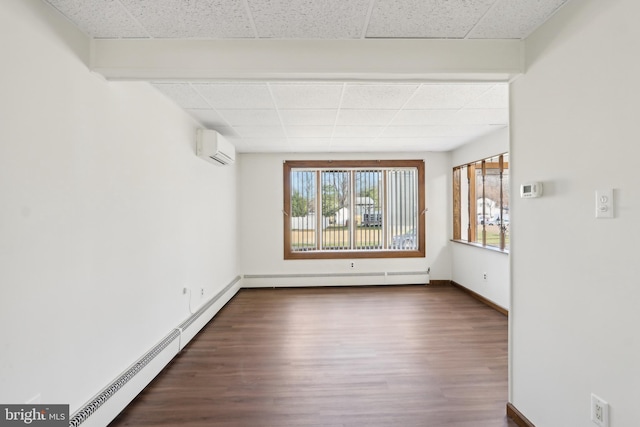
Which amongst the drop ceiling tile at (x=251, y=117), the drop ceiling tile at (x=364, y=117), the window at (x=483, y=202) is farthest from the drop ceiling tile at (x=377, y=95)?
the window at (x=483, y=202)

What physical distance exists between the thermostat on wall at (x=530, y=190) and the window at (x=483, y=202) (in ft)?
7.89

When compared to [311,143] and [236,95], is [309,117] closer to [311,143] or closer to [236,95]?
[236,95]

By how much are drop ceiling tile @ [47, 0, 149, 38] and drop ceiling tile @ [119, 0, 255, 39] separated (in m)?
0.06

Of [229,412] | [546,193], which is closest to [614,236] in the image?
[546,193]

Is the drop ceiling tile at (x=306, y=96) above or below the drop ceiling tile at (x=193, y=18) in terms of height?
below

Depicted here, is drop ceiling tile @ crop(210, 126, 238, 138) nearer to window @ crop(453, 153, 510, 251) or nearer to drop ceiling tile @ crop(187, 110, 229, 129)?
drop ceiling tile @ crop(187, 110, 229, 129)

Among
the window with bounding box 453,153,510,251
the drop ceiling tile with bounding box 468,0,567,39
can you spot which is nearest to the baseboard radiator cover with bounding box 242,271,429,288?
the window with bounding box 453,153,510,251

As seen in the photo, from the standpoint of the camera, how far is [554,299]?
1.72 meters

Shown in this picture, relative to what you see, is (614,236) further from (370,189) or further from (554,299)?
(370,189)

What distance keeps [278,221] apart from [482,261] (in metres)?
3.23

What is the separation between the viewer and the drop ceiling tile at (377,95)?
256 centimetres

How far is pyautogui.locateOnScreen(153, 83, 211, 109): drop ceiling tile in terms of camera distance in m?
2.55

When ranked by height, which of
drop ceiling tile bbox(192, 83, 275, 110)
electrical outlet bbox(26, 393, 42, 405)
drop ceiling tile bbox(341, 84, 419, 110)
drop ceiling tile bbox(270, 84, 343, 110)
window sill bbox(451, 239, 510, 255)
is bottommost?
electrical outlet bbox(26, 393, 42, 405)

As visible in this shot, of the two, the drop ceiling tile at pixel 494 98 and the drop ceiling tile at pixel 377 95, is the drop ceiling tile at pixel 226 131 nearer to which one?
the drop ceiling tile at pixel 377 95
